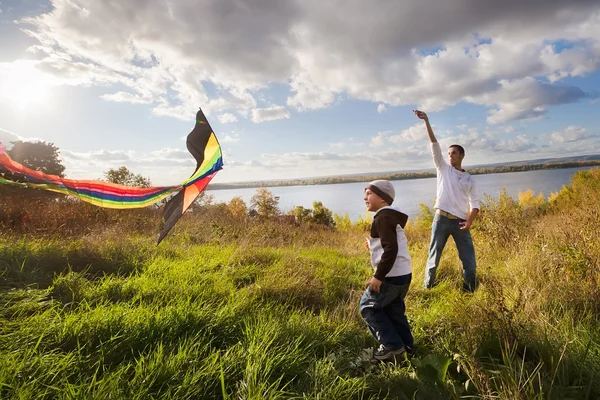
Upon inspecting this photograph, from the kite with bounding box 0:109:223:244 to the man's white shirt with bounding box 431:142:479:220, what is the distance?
3139 millimetres

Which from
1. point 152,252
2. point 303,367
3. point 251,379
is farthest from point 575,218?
point 152,252

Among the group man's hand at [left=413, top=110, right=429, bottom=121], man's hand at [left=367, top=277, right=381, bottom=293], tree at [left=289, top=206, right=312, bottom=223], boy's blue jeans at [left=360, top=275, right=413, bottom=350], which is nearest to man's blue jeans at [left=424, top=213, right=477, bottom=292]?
man's hand at [left=413, top=110, right=429, bottom=121]

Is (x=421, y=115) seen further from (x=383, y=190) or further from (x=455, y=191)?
(x=383, y=190)

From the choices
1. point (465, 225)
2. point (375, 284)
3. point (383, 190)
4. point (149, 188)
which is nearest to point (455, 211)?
point (465, 225)

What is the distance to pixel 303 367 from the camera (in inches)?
87.0

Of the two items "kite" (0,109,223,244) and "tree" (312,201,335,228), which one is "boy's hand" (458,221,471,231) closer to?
"kite" (0,109,223,244)

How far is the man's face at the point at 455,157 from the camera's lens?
4336mm

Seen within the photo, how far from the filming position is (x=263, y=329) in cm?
249

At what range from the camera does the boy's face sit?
2680 millimetres

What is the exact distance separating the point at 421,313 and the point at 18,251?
5.02m

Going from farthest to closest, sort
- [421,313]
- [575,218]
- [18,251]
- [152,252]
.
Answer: [575,218]
[152,252]
[18,251]
[421,313]

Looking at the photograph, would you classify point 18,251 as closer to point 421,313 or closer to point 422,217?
point 421,313

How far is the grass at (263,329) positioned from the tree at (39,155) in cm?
2000

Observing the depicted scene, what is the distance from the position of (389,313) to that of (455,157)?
8.88ft
